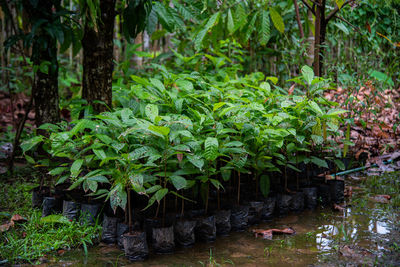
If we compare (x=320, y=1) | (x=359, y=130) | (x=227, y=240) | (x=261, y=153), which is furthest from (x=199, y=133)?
(x=359, y=130)

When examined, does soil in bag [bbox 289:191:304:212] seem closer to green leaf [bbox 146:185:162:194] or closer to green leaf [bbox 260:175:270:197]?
green leaf [bbox 260:175:270:197]

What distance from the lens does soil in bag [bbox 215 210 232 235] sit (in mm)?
2074

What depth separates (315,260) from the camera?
1.72 m

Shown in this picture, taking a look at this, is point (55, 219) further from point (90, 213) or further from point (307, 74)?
point (307, 74)

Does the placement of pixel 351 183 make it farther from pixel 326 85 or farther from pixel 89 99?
pixel 89 99

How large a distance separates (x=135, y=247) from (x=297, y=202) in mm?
1171

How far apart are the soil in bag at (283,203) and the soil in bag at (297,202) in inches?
1.7

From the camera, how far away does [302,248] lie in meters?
1.87

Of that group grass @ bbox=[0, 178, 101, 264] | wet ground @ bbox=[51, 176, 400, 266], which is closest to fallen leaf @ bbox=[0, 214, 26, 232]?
grass @ bbox=[0, 178, 101, 264]

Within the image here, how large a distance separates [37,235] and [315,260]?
1.38 meters

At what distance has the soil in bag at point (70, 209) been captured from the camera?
2148 mm

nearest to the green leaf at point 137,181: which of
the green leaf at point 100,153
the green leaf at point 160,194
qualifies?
the green leaf at point 160,194

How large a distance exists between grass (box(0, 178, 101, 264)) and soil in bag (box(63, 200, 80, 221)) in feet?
0.18

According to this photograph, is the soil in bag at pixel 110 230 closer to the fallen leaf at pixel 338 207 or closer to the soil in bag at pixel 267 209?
the soil in bag at pixel 267 209
